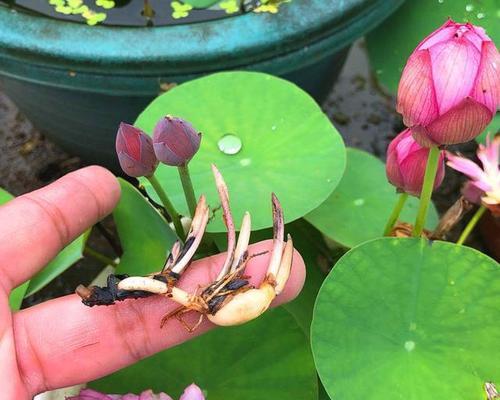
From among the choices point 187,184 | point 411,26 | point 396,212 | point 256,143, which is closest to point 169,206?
point 187,184

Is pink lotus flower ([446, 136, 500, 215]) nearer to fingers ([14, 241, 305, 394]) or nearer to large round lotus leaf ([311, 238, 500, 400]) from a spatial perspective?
large round lotus leaf ([311, 238, 500, 400])

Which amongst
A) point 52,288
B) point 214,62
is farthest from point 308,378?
point 52,288

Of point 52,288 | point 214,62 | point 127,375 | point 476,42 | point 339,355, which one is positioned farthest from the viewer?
point 52,288

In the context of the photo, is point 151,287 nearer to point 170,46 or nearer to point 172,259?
point 172,259

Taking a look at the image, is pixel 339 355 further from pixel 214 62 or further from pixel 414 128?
pixel 214 62

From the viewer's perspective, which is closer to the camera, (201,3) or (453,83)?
(453,83)

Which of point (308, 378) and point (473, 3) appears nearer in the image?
point (308, 378)

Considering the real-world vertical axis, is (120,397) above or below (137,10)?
below

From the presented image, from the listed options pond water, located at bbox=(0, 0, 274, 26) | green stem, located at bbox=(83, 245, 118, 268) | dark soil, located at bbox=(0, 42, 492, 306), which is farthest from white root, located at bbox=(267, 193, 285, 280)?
dark soil, located at bbox=(0, 42, 492, 306)
